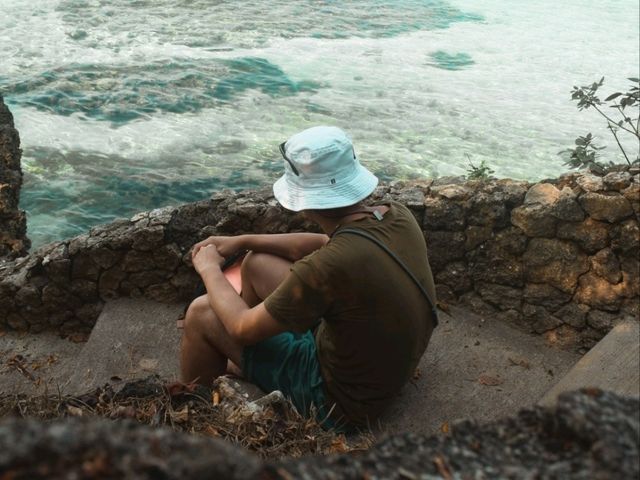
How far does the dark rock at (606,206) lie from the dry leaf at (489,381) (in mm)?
755

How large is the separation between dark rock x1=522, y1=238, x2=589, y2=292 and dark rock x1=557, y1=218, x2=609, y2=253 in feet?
0.11

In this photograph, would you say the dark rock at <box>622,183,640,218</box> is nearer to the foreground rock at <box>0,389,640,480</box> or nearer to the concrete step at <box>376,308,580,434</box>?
the concrete step at <box>376,308,580,434</box>

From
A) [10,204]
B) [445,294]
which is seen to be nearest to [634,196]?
[445,294]

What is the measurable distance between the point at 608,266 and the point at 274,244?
1330 mm

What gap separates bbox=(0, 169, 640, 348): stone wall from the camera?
329 centimetres

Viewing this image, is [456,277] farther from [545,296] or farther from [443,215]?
[545,296]

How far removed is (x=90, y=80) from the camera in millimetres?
10867

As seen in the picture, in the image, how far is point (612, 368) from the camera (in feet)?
7.19

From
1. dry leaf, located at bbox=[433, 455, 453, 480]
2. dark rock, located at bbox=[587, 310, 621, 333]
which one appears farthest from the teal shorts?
dry leaf, located at bbox=[433, 455, 453, 480]

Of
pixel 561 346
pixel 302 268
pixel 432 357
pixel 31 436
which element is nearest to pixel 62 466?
pixel 31 436

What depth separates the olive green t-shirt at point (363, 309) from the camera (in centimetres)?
241

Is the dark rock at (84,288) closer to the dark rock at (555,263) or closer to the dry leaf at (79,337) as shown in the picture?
the dry leaf at (79,337)

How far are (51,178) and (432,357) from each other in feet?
19.7

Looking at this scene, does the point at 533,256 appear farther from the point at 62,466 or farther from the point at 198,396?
the point at 62,466
